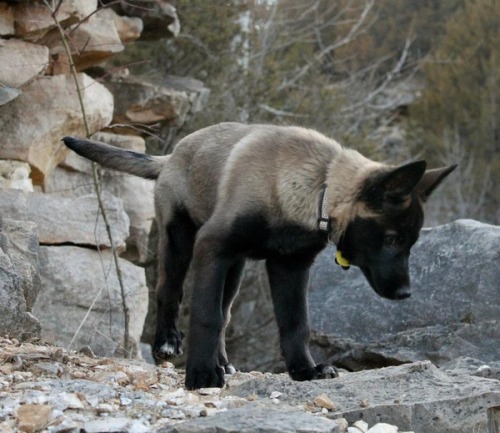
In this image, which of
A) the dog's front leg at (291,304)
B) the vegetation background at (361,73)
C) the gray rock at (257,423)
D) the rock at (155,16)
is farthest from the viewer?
the vegetation background at (361,73)

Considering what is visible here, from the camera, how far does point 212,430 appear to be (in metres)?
3.74

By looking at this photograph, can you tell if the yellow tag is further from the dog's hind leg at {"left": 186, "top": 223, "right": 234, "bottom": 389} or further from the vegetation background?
the vegetation background

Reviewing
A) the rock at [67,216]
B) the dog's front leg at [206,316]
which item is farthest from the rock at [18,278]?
the dog's front leg at [206,316]

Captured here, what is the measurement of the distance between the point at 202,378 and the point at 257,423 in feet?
4.05

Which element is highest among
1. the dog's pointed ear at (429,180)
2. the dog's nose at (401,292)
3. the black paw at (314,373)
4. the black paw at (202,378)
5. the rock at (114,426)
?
the dog's pointed ear at (429,180)

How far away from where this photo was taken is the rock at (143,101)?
32.0ft

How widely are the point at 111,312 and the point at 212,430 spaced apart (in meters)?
4.22

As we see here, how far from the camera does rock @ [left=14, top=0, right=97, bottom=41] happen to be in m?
7.68

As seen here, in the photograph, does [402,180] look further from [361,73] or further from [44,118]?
[361,73]

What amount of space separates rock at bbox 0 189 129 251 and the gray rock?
3.88 meters

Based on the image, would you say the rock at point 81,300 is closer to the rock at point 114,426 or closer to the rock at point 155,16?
the rock at point 155,16

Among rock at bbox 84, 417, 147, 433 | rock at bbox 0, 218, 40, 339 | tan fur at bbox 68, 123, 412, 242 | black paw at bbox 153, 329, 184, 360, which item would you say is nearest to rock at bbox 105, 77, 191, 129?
rock at bbox 0, 218, 40, 339

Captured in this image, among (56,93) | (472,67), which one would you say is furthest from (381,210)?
(472,67)

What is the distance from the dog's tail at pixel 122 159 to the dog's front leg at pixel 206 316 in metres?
1.35
